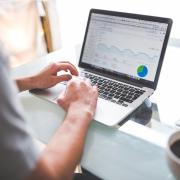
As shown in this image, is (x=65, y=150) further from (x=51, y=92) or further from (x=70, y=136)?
(x=51, y=92)

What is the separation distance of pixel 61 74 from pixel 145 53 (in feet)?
0.98

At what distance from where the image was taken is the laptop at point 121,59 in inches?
34.0

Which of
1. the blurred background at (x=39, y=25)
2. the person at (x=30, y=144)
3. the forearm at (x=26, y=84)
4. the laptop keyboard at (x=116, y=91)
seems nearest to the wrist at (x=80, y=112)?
the person at (x=30, y=144)

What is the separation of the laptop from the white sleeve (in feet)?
1.08

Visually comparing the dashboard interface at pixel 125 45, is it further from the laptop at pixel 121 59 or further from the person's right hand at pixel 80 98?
the person's right hand at pixel 80 98

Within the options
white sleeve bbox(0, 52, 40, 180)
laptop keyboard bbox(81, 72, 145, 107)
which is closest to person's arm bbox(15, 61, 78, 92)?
laptop keyboard bbox(81, 72, 145, 107)

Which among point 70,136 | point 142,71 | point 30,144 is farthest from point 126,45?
point 30,144

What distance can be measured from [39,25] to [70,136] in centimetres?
161

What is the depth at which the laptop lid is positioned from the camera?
0.91m

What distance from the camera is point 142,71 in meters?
0.94

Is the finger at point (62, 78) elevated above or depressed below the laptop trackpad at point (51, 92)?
above

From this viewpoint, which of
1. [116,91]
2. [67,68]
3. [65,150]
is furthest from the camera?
[67,68]

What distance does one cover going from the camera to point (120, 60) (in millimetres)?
1008

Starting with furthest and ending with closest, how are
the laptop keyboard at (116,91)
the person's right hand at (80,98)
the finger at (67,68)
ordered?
the finger at (67,68) → the laptop keyboard at (116,91) → the person's right hand at (80,98)
